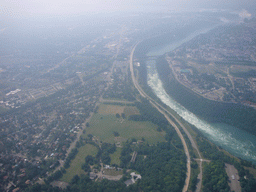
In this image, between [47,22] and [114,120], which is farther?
[47,22]

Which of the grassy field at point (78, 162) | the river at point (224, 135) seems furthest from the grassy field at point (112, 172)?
the river at point (224, 135)

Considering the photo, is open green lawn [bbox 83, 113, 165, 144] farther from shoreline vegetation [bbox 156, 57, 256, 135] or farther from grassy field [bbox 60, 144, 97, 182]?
shoreline vegetation [bbox 156, 57, 256, 135]

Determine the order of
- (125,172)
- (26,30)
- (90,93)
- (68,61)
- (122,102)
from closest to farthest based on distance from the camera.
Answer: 1. (125,172)
2. (122,102)
3. (90,93)
4. (68,61)
5. (26,30)

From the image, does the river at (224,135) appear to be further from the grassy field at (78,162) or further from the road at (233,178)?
the grassy field at (78,162)

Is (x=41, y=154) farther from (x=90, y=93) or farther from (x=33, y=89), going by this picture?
(x=33, y=89)

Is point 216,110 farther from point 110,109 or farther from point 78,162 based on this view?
point 78,162

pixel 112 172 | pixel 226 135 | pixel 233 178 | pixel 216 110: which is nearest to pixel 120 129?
pixel 112 172

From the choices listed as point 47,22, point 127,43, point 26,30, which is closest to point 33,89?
point 127,43
